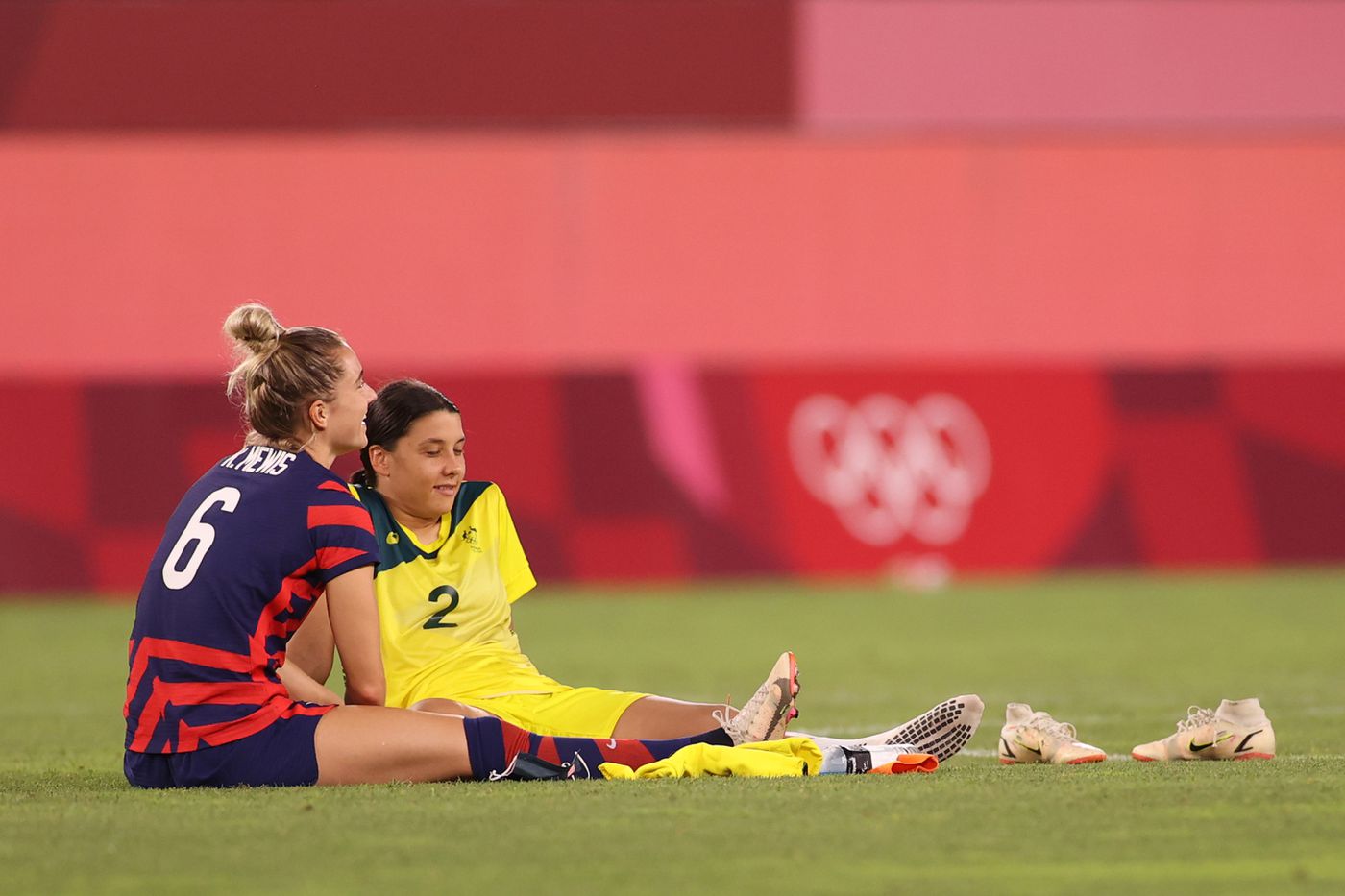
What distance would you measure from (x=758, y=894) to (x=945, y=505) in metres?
11.5

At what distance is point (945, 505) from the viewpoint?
50.3 feet

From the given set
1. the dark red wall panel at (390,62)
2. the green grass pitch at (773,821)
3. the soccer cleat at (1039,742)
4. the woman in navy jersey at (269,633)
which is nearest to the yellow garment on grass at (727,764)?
the green grass pitch at (773,821)

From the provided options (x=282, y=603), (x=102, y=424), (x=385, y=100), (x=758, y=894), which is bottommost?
(x=758, y=894)

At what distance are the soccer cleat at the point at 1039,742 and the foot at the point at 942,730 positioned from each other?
241 millimetres

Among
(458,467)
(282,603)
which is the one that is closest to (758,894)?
(282,603)

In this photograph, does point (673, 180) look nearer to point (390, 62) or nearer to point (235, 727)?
point (390, 62)

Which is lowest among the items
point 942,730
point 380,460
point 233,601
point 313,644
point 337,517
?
point 942,730

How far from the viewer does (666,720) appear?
6035 millimetres

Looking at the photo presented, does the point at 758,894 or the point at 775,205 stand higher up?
the point at 775,205

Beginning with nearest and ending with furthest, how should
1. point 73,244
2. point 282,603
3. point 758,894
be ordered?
point 758,894 < point 282,603 < point 73,244

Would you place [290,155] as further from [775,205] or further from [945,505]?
[945,505]

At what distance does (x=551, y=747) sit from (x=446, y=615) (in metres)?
0.68

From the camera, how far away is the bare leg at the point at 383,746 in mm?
5461

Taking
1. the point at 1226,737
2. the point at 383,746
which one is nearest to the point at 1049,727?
the point at 1226,737
